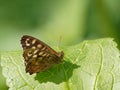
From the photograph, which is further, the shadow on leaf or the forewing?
the forewing

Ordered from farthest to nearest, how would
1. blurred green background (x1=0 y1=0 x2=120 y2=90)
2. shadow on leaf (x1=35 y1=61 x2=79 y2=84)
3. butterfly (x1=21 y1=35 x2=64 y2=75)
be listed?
blurred green background (x1=0 y1=0 x2=120 y2=90), butterfly (x1=21 y1=35 x2=64 y2=75), shadow on leaf (x1=35 y1=61 x2=79 y2=84)

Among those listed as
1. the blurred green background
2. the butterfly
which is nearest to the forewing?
the butterfly

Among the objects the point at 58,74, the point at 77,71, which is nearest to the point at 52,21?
the point at 58,74

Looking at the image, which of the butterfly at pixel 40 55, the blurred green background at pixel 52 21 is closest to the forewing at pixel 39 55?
the butterfly at pixel 40 55

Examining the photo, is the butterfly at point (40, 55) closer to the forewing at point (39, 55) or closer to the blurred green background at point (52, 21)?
the forewing at point (39, 55)

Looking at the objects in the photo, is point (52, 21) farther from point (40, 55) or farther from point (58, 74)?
point (58, 74)

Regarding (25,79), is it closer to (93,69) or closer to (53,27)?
(93,69)

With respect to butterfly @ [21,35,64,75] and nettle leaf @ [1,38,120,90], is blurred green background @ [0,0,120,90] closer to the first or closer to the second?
butterfly @ [21,35,64,75]
